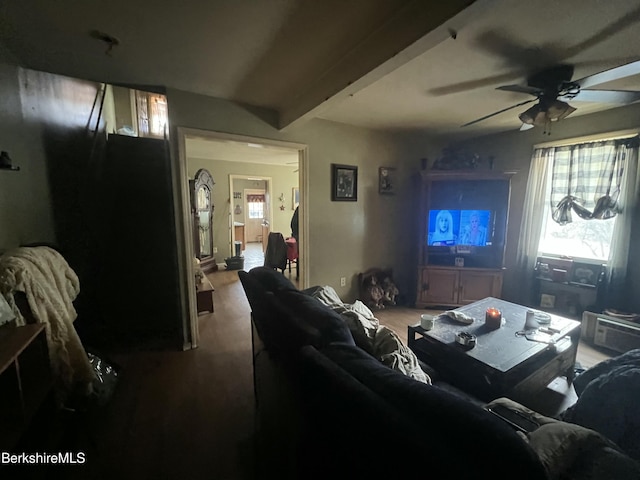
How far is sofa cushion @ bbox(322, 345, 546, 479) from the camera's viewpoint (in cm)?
48

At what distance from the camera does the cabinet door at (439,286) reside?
3568 millimetres

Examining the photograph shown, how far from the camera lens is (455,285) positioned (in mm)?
3559

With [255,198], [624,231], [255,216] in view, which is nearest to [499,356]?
[624,231]

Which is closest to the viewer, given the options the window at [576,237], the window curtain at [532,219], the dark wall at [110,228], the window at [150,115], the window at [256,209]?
the dark wall at [110,228]

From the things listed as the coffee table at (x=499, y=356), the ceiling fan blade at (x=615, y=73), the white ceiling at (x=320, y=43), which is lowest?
the coffee table at (x=499, y=356)

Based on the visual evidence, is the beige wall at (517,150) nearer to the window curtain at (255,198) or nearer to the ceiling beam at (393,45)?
the ceiling beam at (393,45)

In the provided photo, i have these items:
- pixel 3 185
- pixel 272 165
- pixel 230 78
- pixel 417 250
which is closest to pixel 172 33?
pixel 230 78

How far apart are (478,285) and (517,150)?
1828 mm

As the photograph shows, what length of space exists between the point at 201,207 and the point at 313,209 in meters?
3.01

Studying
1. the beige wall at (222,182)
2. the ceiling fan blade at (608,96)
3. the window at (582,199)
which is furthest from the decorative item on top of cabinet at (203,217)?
the window at (582,199)

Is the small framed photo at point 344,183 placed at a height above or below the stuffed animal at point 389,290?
above

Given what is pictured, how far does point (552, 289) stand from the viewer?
3.30 meters

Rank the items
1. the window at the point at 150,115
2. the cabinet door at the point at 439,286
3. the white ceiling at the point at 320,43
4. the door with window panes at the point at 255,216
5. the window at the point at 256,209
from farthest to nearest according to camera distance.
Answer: the window at the point at 256,209, the door with window panes at the point at 255,216, the window at the point at 150,115, the cabinet door at the point at 439,286, the white ceiling at the point at 320,43

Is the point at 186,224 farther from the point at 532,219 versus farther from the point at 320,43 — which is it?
the point at 532,219
